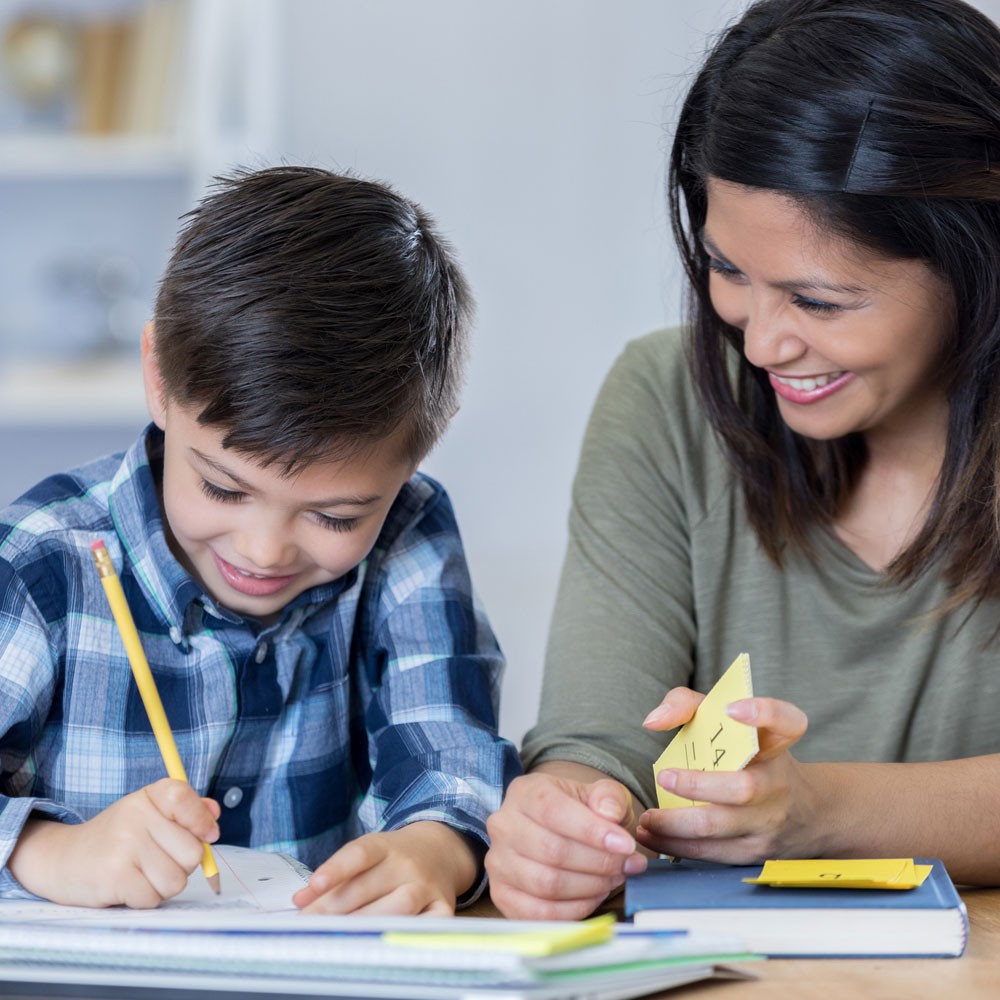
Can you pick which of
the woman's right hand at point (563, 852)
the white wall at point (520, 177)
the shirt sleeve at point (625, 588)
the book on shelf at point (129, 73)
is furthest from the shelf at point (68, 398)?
the woman's right hand at point (563, 852)

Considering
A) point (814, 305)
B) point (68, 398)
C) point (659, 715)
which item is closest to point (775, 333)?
point (814, 305)

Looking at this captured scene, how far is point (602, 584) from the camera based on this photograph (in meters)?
1.29

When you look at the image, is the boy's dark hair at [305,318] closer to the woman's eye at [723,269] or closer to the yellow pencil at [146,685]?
the yellow pencil at [146,685]

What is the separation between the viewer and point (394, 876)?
94 cm

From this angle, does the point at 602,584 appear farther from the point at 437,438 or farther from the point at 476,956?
the point at 476,956

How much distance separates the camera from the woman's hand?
0.89 metres

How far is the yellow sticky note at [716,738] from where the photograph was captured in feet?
2.76

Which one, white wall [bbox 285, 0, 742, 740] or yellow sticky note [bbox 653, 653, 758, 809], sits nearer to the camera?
yellow sticky note [bbox 653, 653, 758, 809]

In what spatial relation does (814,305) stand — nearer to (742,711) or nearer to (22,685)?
(742,711)

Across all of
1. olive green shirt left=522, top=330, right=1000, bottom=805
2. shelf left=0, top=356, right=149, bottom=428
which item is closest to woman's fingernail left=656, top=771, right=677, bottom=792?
olive green shirt left=522, top=330, right=1000, bottom=805

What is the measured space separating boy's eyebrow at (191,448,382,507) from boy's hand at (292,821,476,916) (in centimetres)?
25

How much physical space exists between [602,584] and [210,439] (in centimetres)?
42

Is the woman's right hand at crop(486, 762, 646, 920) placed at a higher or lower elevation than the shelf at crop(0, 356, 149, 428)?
higher

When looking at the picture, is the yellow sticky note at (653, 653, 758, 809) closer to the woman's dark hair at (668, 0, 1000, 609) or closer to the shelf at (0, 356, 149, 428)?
the woman's dark hair at (668, 0, 1000, 609)
